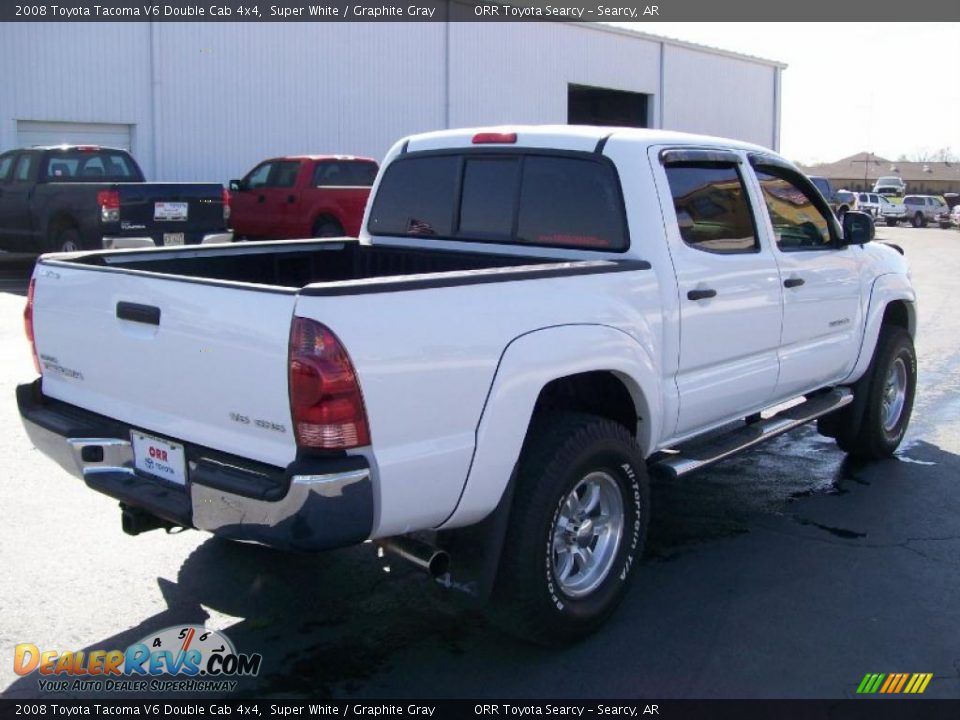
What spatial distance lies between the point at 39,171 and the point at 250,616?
13.1 metres

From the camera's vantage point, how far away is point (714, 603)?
15.3 ft

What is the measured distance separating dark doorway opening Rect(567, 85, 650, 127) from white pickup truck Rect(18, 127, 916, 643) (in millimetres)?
27828

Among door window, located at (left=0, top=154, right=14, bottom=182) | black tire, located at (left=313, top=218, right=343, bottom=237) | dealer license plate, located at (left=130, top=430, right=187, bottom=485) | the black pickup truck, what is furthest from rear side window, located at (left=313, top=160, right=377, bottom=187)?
dealer license plate, located at (left=130, top=430, right=187, bottom=485)

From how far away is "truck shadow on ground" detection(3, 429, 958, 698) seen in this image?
392 cm

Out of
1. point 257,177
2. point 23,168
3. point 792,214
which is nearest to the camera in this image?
point 792,214

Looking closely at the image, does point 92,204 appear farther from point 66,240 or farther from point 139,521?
point 139,521

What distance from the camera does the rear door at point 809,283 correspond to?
562 cm

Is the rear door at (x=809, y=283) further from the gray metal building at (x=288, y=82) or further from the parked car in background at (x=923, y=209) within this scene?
the parked car in background at (x=923, y=209)

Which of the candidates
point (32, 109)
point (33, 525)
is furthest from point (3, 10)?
point (33, 525)

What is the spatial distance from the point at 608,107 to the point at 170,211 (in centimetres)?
2329

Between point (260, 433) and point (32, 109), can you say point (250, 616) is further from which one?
point (32, 109)

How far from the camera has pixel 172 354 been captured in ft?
12.3

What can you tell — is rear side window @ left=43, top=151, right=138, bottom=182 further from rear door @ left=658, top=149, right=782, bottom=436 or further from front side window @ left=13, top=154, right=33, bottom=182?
Answer: rear door @ left=658, top=149, right=782, bottom=436

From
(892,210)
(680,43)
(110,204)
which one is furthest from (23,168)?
(892,210)
